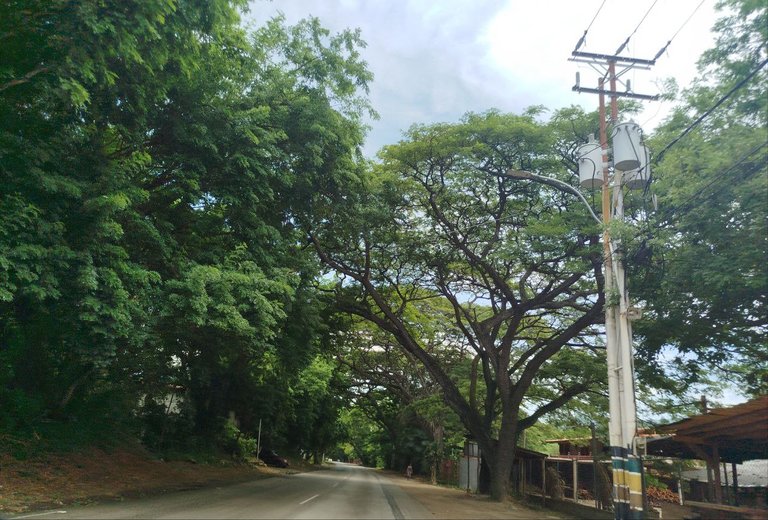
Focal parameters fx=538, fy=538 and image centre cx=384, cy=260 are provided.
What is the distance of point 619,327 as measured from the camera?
10.6m

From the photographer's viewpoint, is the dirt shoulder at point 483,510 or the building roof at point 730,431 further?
the dirt shoulder at point 483,510

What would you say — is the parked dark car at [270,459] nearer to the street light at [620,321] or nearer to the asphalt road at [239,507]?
the asphalt road at [239,507]

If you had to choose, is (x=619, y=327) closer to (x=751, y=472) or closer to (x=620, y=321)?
(x=620, y=321)

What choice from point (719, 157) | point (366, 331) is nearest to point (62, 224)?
point (719, 157)

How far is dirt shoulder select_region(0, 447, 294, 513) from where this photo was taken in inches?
468

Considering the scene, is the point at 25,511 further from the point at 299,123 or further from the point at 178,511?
the point at 299,123

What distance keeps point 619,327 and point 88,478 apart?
573 inches

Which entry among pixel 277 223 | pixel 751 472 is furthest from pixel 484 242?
pixel 751 472

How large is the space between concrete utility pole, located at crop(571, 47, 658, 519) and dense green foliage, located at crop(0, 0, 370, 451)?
283 inches

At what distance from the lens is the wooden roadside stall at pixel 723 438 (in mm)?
9078

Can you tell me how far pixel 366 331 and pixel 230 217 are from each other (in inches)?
822

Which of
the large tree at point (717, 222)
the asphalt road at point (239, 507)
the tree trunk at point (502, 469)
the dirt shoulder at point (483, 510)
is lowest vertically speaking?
the asphalt road at point (239, 507)

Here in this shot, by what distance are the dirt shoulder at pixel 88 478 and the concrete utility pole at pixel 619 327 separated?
1119 cm

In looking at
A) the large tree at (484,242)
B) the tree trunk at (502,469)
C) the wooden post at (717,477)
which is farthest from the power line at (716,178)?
the tree trunk at (502,469)
